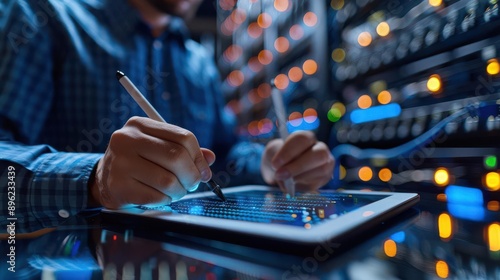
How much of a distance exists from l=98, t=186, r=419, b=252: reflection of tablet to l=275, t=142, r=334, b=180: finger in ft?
0.48

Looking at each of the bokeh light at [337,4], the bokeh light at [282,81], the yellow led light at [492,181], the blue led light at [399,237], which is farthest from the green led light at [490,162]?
the bokeh light at [282,81]

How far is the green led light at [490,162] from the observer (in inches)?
23.1

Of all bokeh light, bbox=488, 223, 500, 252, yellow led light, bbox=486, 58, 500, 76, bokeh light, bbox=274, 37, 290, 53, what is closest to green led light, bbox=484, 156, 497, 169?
yellow led light, bbox=486, 58, 500, 76

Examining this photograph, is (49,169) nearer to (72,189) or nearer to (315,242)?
(72,189)

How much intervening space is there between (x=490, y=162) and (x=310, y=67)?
0.80m

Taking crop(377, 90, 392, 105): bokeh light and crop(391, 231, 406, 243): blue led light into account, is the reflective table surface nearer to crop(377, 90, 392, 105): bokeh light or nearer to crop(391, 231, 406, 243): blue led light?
crop(391, 231, 406, 243): blue led light

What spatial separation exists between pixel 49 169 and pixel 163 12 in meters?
0.85

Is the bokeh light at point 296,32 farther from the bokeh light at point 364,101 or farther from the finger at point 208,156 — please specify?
the finger at point 208,156

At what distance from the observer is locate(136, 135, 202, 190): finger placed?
0.42 m

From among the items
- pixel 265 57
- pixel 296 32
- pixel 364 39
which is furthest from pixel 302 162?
pixel 265 57

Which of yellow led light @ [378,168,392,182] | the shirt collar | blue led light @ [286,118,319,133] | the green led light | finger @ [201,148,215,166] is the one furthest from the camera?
blue led light @ [286,118,319,133]

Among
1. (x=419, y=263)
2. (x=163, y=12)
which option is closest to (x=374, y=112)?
(x=419, y=263)

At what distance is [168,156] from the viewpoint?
0.42 meters

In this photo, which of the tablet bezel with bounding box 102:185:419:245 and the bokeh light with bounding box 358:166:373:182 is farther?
the bokeh light with bounding box 358:166:373:182
